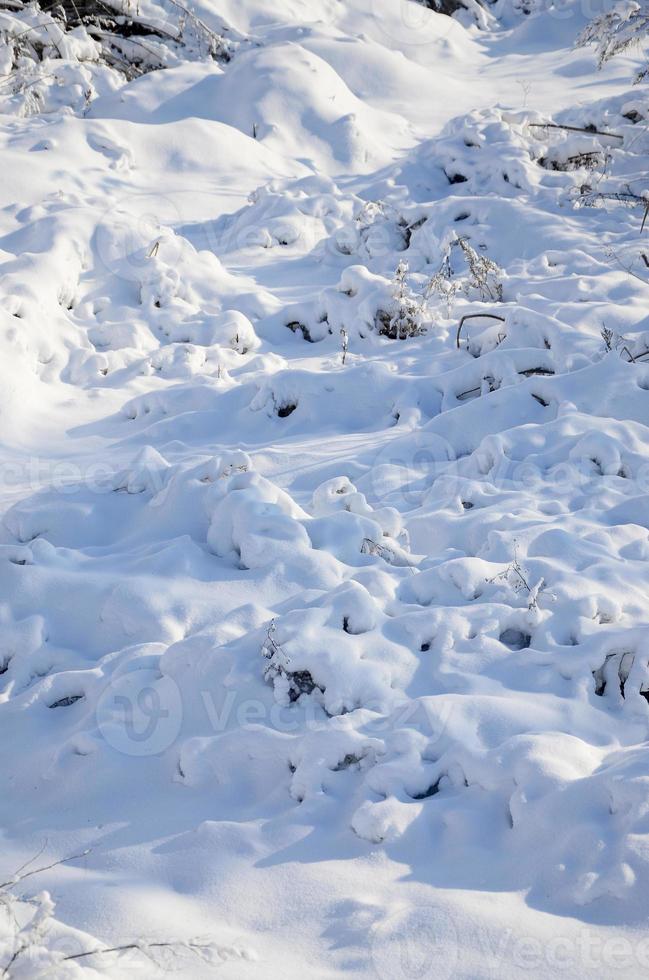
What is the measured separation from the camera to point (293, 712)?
2654 mm

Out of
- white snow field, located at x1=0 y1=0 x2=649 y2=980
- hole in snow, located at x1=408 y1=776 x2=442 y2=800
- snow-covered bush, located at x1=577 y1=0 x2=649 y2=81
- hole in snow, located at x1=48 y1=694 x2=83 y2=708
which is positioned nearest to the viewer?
white snow field, located at x1=0 y1=0 x2=649 y2=980

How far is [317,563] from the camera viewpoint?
130 inches

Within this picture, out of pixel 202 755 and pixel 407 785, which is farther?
pixel 202 755

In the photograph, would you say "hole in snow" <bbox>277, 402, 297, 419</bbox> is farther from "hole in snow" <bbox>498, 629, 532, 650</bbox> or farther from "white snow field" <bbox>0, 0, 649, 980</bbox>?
"hole in snow" <bbox>498, 629, 532, 650</bbox>

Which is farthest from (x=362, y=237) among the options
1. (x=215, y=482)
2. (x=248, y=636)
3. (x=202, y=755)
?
(x=202, y=755)

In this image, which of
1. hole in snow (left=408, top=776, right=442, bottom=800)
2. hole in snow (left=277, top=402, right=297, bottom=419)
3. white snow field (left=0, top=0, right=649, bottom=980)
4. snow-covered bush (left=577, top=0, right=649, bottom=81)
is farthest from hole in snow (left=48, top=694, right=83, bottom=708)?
snow-covered bush (left=577, top=0, right=649, bottom=81)

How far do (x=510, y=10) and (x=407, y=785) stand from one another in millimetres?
17267

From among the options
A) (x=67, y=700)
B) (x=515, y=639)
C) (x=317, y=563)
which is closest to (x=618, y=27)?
(x=317, y=563)

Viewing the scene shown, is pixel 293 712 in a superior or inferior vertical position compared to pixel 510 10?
inferior

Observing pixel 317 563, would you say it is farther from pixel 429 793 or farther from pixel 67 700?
pixel 429 793

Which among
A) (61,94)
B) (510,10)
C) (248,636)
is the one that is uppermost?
(510,10)

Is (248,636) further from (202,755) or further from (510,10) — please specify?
(510,10)

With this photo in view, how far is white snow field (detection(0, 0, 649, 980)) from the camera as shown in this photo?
6.50ft

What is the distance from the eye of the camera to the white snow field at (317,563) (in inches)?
78.0
